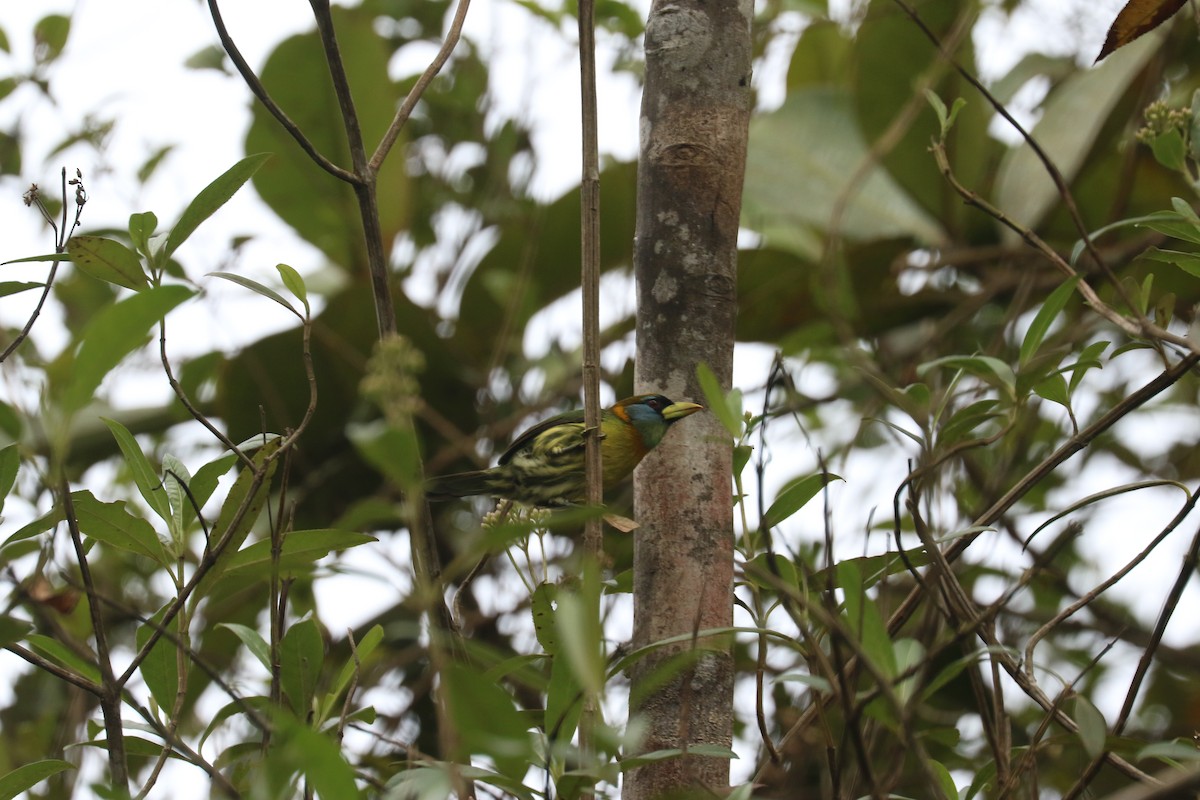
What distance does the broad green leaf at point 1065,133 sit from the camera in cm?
338

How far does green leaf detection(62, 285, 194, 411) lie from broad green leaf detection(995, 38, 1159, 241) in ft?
9.31

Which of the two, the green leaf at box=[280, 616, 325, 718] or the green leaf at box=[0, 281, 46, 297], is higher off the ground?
the green leaf at box=[0, 281, 46, 297]

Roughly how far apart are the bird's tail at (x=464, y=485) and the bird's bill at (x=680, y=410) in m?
1.23

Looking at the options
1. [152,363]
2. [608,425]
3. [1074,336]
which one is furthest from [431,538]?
[152,363]

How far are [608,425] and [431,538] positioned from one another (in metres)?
1.44

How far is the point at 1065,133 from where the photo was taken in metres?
3.45

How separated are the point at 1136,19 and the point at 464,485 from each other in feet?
6.53

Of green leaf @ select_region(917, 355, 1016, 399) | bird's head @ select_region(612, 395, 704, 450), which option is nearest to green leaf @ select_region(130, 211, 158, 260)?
bird's head @ select_region(612, 395, 704, 450)

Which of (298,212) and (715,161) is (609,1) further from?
(715,161)

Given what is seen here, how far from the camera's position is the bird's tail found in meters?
3.06

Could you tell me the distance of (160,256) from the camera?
1.63 meters

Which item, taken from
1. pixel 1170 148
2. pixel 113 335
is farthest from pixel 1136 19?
pixel 113 335

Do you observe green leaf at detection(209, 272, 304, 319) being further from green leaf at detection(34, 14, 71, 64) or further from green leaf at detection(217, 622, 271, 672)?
green leaf at detection(34, 14, 71, 64)

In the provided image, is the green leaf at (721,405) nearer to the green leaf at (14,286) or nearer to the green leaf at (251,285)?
the green leaf at (251,285)
